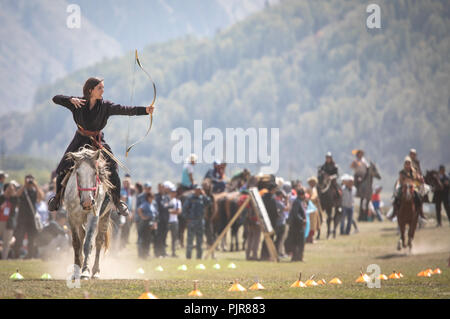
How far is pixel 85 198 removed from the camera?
1275 cm

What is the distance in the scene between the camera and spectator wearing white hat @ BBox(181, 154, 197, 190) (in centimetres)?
2944

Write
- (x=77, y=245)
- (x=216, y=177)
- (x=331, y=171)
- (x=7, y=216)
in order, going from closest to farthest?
(x=77, y=245)
(x=7, y=216)
(x=216, y=177)
(x=331, y=171)

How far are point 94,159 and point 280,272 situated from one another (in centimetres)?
778

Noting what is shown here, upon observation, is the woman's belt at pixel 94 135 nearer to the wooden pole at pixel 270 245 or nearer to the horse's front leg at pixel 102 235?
the horse's front leg at pixel 102 235

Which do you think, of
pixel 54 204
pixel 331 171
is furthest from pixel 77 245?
pixel 331 171

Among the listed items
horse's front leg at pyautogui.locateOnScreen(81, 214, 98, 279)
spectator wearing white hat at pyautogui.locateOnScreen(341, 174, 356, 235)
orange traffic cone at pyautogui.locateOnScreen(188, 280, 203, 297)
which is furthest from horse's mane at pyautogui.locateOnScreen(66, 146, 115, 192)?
spectator wearing white hat at pyautogui.locateOnScreen(341, 174, 356, 235)

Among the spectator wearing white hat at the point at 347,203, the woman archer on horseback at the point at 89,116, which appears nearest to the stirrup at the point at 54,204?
the woman archer on horseback at the point at 89,116

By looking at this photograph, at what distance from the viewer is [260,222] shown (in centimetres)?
2388

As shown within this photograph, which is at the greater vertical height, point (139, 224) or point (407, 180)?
point (407, 180)

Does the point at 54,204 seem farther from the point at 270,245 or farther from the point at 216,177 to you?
the point at 216,177

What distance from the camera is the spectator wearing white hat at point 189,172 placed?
29.4 m

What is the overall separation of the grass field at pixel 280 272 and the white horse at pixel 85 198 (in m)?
0.60
